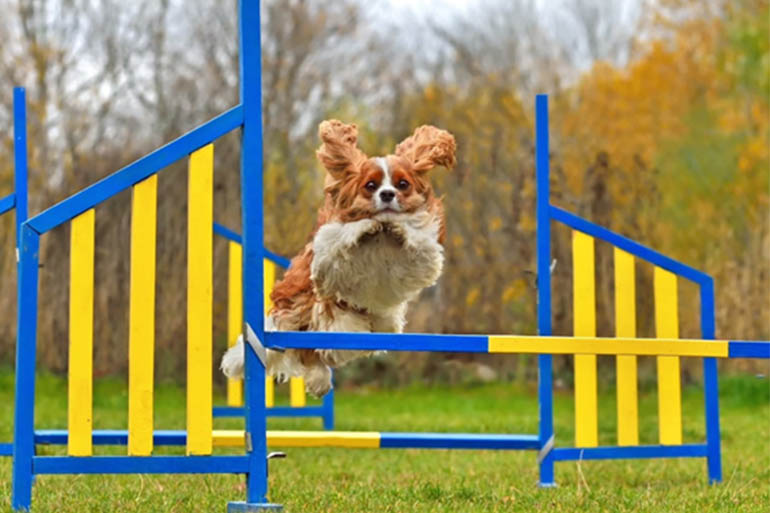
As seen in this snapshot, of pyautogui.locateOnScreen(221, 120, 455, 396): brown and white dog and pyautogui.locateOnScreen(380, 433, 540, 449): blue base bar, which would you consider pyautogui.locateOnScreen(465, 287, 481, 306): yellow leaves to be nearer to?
pyautogui.locateOnScreen(380, 433, 540, 449): blue base bar

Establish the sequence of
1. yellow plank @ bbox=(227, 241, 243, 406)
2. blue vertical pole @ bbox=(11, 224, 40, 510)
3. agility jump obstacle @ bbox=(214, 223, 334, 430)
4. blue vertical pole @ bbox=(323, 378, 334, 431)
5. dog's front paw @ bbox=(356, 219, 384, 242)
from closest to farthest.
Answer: blue vertical pole @ bbox=(11, 224, 40, 510)
dog's front paw @ bbox=(356, 219, 384, 242)
agility jump obstacle @ bbox=(214, 223, 334, 430)
yellow plank @ bbox=(227, 241, 243, 406)
blue vertical pole @ bbox=(323, 378, 334, 431)

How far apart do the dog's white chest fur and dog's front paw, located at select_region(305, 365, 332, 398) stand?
1.38 ft

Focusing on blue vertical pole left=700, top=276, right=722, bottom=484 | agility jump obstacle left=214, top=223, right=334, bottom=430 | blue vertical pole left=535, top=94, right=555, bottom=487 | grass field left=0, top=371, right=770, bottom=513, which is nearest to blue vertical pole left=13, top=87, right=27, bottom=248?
grass field left=0, top=371, right=770, bottom=513

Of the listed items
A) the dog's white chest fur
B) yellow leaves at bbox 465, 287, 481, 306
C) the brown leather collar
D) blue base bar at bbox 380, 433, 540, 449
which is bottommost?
blue base bar at bbox 380, 433, 540, 449

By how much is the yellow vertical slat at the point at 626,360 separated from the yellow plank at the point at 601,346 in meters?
1.19

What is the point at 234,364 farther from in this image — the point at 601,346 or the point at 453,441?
the point at 601,346

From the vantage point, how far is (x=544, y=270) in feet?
16.3

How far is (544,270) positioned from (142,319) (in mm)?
1968

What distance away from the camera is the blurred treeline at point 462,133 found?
9.95m

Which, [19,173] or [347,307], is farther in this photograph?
[19,173]

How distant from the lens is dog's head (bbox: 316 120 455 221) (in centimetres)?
378

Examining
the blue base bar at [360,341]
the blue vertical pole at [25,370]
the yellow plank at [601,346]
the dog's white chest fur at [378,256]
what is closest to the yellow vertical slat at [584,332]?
the yellow plank at [601,346]

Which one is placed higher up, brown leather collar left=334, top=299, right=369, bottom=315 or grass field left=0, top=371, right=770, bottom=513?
brown leather collar left=334, top=299, right=369, bottom=315

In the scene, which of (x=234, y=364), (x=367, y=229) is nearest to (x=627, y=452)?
(x=234, y=364)
